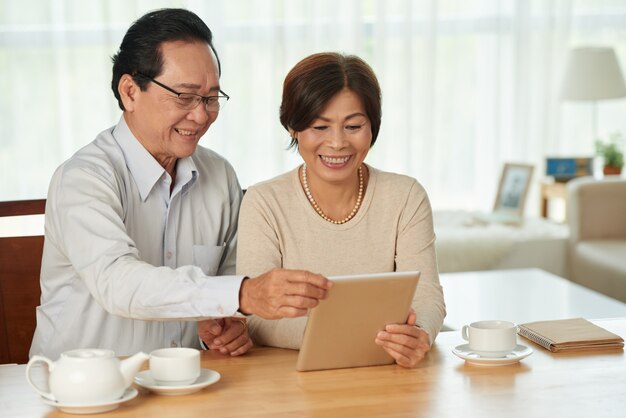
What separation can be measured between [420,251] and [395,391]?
556 millimetres

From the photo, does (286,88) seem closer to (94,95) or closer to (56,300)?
(56,300)

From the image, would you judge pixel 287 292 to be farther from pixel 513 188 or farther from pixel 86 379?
pixel 513 188

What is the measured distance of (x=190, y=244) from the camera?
2.30m

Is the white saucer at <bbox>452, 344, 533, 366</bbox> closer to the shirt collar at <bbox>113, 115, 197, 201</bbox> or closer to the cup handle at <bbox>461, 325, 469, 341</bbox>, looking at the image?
the cup handle at <bbox>461, 325, 469, 341</bbox>

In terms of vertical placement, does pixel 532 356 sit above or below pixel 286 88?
below

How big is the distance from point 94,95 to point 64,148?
1.15ft

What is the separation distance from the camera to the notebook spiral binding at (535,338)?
192 centimetres

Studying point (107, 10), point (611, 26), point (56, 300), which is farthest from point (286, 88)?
point (611, 26)

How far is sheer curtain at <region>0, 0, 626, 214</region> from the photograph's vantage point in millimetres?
5375

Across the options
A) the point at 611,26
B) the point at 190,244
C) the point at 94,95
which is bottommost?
the point at 190,244

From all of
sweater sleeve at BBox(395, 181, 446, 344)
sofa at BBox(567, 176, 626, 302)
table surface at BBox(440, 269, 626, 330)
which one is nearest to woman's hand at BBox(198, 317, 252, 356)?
sweater sleeve at BBox(395, 181, 446, 344)

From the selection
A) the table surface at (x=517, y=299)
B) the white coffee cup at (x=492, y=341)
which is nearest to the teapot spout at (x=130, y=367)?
the white coffee cup at (x=492, y=341)

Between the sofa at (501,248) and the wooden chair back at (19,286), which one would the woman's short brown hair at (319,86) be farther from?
the sofa at (501,248)

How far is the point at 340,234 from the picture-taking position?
2.20 metres
